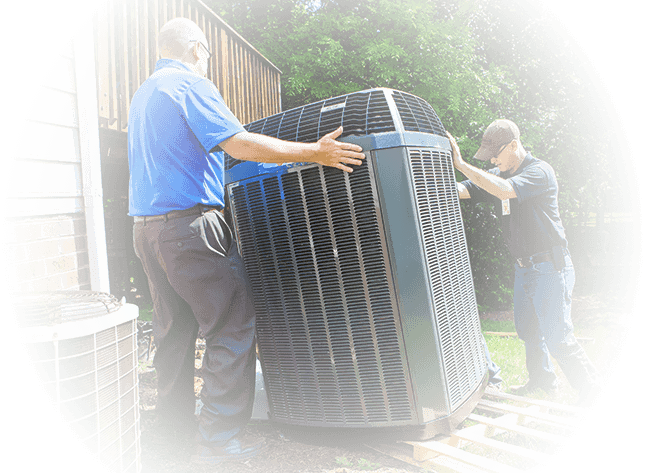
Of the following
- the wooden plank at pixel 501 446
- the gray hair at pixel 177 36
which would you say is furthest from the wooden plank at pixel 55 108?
the wooden plank at pixel 501 446

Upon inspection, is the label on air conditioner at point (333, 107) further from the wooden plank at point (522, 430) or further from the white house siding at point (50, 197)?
the wooden plank at point (522, 430)

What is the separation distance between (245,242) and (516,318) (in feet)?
6.68

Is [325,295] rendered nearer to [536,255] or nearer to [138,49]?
[536,255]

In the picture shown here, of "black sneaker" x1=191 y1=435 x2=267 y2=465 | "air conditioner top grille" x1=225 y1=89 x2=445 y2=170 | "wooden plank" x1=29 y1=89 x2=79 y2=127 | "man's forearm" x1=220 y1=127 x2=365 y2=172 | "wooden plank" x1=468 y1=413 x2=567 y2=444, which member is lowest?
"wooden plank" x1=468 y1=413 x2=567 y2=444

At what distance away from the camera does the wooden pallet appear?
162 centimetres

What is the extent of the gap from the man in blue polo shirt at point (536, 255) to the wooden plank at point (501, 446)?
931 millimetres

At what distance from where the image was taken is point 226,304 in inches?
68.9

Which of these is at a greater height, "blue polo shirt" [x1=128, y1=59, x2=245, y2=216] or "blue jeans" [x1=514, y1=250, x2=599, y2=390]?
"blue polo shirt" [x1=128, y1=59, x2=245, y2=216]

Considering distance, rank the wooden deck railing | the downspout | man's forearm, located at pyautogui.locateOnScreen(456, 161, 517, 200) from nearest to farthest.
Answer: the downspout
man's forearm, located at pyautogui.locateOnScreen(456, 161, 517, 200)
the wooden deck railing

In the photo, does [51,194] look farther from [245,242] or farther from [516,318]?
[516,318]

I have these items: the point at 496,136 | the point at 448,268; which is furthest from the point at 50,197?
the point at 496,136

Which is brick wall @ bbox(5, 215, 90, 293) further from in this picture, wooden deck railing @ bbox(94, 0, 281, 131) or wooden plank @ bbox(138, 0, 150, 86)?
wooden plank @ bbox(138, 0, 150, 86)

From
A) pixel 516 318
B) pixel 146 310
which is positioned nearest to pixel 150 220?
pixel 516 318

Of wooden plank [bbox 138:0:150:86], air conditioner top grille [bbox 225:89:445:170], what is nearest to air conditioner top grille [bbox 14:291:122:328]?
air conditioner top grille [bbox 225:89:445:170]
